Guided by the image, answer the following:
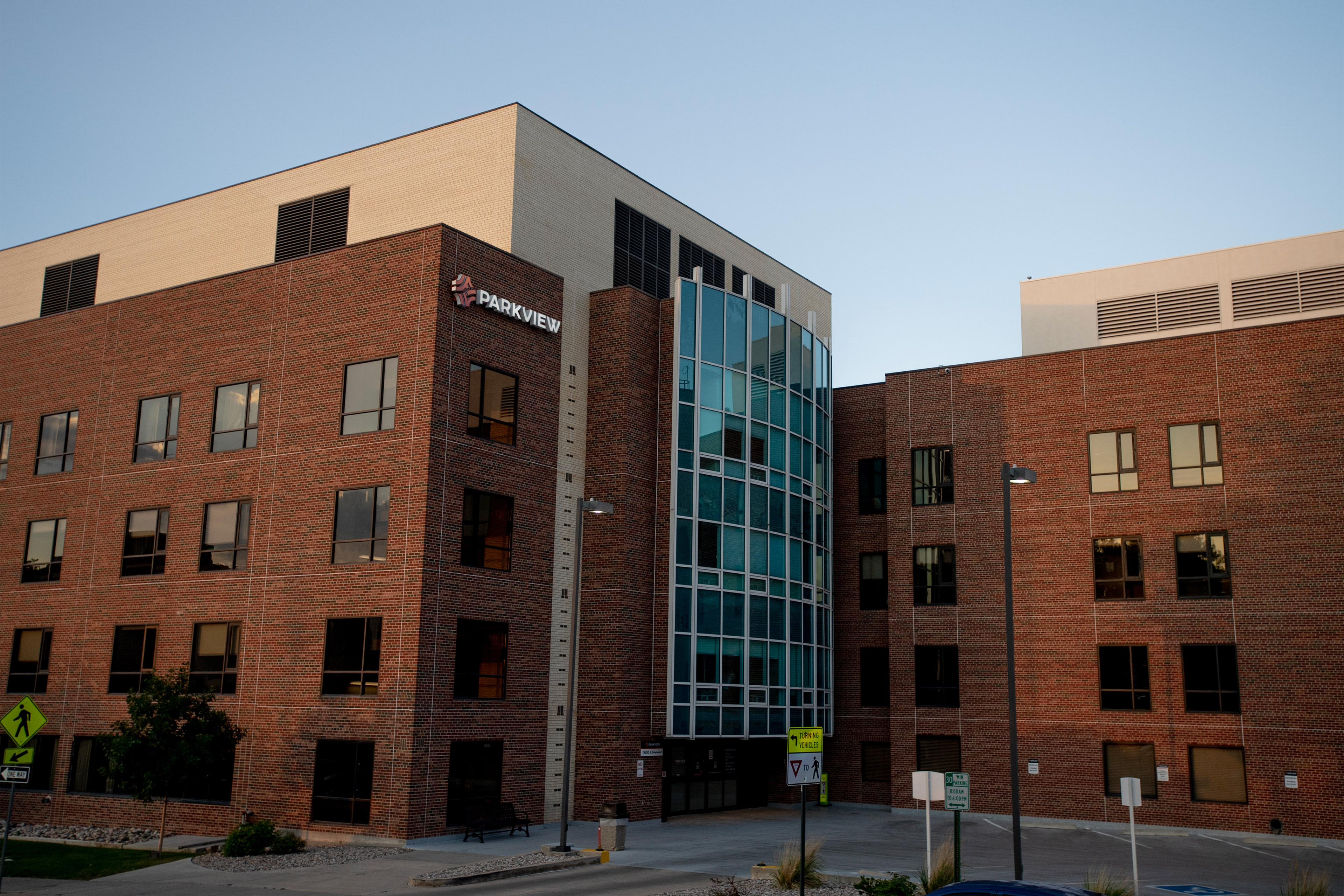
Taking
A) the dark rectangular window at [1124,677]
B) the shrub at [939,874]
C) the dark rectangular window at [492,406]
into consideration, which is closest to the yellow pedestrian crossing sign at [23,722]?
the dark rectangular window at [492,406]

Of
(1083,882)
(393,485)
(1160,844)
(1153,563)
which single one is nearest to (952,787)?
(1083,882)

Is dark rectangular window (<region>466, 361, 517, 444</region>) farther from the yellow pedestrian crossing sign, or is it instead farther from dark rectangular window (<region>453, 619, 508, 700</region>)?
the yellow pedestrian crossing sign

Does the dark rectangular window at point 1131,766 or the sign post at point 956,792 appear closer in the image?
the sign post at point 956,792

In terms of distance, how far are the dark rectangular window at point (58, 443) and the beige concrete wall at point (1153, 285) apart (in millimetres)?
34992

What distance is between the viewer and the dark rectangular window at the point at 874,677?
40.5m

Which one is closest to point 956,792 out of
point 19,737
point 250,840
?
point 250,840

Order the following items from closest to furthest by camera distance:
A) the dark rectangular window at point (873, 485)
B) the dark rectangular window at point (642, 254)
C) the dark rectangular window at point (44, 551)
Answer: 1. the dark rectangular window at point (44, 551)
2. the dark rectangular window at point (642, 254)
3. the dark rectangular window at point (873, 485)

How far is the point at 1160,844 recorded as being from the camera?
98.7ft

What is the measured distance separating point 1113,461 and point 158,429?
30834 millimetres

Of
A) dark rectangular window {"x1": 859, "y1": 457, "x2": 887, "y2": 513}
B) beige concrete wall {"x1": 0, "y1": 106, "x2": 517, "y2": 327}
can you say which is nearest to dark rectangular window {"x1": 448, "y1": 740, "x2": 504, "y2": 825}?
beige concrete wall {"x1": 0, "y1": 106, "x2": 517, "y2": 327}

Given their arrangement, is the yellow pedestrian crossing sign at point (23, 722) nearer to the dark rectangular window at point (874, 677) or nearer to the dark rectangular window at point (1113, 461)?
the dark rectangular window at point (874, 677)

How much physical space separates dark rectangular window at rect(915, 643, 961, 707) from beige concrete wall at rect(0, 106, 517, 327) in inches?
779

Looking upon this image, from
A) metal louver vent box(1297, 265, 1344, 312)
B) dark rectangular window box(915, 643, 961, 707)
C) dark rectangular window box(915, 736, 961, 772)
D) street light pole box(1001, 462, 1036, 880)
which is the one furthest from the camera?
metal louver vent box(1297, 265, 1344, 312)

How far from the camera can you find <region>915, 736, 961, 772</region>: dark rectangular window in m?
37.1
